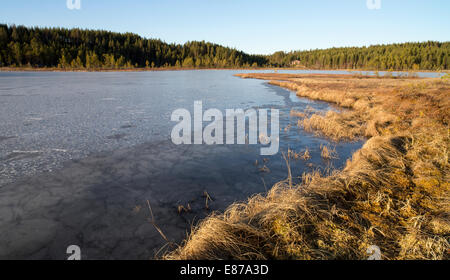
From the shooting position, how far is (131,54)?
464 ft

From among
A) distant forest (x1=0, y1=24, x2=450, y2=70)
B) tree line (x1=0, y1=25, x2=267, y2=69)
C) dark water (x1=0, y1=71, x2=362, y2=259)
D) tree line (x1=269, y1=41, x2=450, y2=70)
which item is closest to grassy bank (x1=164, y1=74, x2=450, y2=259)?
dark water (x1=0, y1=71, x2=362, y2=259)

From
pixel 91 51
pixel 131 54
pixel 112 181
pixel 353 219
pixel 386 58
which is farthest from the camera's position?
pixel 131 54

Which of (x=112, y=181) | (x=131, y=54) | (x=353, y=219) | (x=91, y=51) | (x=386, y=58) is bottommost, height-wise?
(x=112, y=181)

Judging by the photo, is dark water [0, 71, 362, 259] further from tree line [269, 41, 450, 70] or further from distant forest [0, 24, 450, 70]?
distant forest [0, 24, 450, 70]

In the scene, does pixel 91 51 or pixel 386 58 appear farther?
pixel 386 58

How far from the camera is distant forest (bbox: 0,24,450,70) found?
317 feet

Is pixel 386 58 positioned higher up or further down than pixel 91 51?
further down

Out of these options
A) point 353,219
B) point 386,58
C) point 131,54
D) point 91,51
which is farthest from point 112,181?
point 131,54

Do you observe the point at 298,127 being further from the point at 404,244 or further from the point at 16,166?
the point at 16,166

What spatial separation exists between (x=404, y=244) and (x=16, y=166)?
9.94m

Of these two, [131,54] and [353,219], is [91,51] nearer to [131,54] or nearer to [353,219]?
[131,54]

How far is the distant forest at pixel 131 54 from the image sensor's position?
9657 cm

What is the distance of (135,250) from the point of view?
4.03m

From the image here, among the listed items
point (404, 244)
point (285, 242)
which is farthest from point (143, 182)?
point (404, 244)
